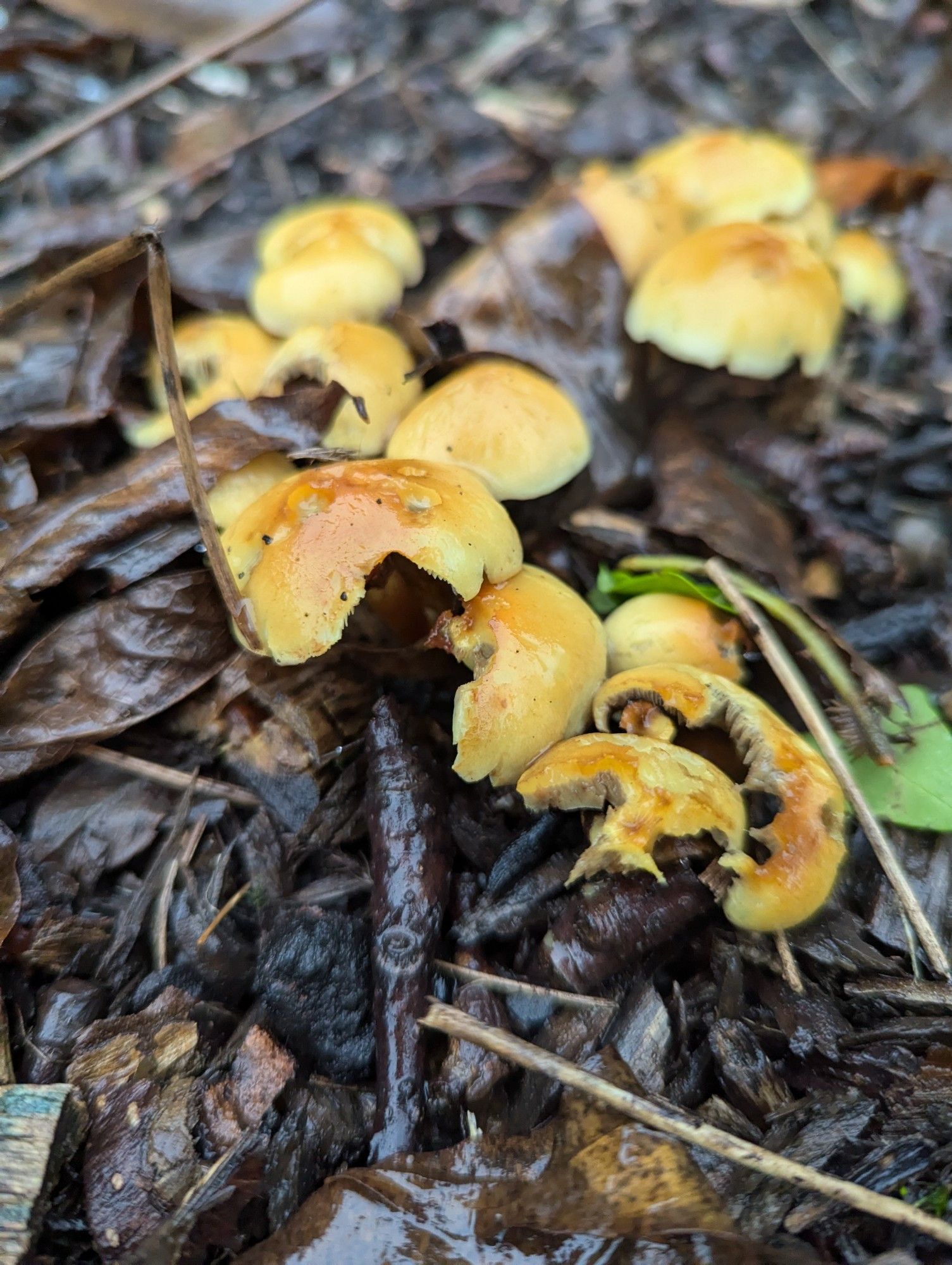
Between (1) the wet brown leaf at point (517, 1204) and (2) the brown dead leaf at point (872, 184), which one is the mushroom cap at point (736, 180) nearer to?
(2) the brown dead leaf at point (872, 184)

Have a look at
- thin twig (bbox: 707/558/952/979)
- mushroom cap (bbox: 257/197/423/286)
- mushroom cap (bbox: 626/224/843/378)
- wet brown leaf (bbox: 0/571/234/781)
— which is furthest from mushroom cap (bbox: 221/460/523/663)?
mushroom cap (bbox: 257/197/423/286)

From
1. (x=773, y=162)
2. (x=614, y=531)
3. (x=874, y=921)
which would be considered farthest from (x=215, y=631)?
(x=773, y=162)

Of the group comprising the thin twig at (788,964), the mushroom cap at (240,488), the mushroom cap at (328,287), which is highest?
the mushroom cap at (328,287)

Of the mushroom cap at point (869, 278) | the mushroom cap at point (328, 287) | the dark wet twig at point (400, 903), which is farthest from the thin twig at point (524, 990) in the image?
the mushroom cap at point (869, 278)

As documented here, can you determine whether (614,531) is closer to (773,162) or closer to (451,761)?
(451,761)

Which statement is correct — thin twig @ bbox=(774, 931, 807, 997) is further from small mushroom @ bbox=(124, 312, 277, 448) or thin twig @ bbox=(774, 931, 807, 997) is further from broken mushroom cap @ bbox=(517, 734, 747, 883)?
small mushroom @ bbox=(124, 312, 277, 448)

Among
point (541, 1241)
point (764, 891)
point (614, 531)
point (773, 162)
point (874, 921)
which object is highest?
point (773, 162)

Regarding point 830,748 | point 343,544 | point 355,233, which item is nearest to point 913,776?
point 830,748
